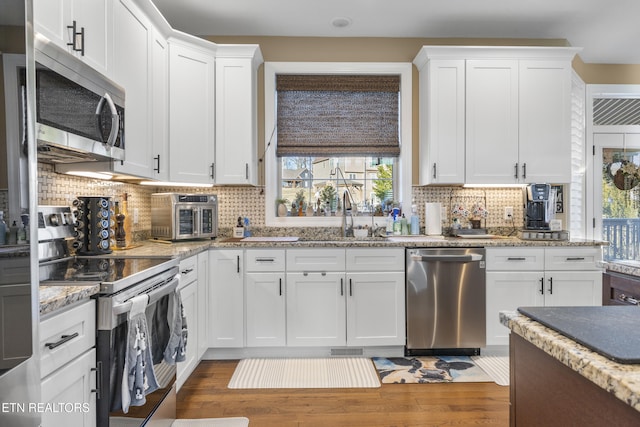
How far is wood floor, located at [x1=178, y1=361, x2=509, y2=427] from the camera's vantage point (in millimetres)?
2117

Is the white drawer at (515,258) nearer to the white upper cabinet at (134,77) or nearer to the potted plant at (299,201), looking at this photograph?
the potted plant at (299,201)

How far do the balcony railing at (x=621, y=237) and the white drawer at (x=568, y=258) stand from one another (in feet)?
3.96

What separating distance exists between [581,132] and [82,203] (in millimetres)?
4402

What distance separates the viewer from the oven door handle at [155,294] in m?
1.39

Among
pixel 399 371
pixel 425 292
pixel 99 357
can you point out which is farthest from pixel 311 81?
pixel 99 357

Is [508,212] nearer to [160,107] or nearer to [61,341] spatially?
[160,107]

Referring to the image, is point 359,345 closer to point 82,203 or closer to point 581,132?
point 82,203

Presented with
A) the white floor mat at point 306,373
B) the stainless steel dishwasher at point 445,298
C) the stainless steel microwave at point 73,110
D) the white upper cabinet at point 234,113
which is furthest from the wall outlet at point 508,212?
the stainless steel microwave at point 73,110

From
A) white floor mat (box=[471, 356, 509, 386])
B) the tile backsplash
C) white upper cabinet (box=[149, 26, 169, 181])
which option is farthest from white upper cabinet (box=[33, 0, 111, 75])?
white floor mat (box=[471, 356, 509, 386])

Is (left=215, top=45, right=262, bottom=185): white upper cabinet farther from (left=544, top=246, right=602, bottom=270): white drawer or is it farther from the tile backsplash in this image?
(left=544, top=246, right=602, bottom=270): white drawer

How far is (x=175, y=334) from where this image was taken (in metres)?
1.94

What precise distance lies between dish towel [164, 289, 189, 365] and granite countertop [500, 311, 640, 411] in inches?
64.9

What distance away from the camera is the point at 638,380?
557 millimetres

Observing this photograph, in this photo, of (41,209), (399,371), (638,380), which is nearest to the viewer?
(638,380)
